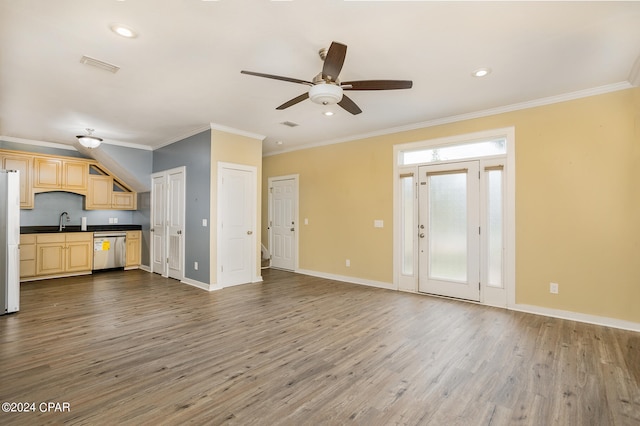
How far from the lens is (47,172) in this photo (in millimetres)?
6230

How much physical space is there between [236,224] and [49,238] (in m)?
3.82

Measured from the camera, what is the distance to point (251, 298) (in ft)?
15.4

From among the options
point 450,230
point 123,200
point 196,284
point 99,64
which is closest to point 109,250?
point 123,200

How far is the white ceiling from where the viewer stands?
7.52ft

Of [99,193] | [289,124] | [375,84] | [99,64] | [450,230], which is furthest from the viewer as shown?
[99,193]

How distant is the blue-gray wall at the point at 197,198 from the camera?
17.3ft

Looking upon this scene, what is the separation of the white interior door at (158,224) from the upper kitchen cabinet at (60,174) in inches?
59.8

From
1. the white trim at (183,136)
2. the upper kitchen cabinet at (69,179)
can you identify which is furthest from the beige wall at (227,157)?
the upper kitchen cabinet at (69,179)

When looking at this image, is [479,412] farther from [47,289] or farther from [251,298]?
[47,289]

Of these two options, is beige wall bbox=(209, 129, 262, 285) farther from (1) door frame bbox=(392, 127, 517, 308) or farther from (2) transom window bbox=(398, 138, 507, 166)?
(1) door frame bbox=(392, 127, 517, 308)

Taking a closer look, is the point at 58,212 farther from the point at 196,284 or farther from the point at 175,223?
the point at 196,284

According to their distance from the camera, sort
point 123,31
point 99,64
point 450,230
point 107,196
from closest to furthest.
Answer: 1. point 123,31
2. point 99,64
3. point 450,230
4. point 107,196

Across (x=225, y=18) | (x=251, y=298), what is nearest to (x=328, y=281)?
(x=251, y=298)

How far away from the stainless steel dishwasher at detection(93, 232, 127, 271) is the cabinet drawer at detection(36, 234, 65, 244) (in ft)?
1.84
